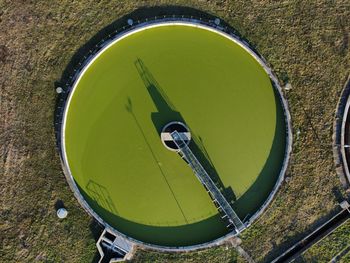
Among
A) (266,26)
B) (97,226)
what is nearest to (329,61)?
(266,26)

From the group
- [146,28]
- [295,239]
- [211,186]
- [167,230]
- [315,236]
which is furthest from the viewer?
[315,236]

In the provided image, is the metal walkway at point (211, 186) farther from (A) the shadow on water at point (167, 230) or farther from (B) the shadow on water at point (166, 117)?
(A) the shadow on water at point (167, 230)

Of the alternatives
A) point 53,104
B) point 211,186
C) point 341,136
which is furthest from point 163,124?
point 341,136

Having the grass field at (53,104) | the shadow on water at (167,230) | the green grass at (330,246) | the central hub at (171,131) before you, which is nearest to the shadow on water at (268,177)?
the grass field at (53,104)

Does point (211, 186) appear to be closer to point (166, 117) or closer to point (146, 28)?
point (166, 117)

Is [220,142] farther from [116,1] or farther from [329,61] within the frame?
[116,1]

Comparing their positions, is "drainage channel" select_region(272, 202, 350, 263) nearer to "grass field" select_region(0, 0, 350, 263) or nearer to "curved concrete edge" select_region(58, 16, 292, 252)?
"grass field" select_region(0, 0, 350, 263)
